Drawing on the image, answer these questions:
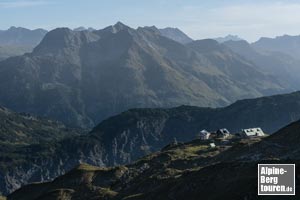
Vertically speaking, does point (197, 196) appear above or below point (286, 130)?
below

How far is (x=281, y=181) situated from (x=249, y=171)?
31280 mm

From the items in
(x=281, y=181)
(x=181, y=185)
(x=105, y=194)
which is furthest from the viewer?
(x=105, y=194)

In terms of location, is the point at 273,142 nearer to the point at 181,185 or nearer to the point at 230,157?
the point at 230,157

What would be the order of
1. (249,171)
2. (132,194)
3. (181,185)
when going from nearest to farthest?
(249,171) < (181,185) < (132,194)

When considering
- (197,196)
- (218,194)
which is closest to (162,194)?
(197,196)

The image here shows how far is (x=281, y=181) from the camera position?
318 feet

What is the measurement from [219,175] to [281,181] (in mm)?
42019

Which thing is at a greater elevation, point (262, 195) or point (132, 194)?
point (262, 195)

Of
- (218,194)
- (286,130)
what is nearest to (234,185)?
(218,194)

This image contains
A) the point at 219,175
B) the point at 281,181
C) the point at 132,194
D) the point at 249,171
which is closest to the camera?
the point at 281,181

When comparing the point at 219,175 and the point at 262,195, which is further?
the point at 219,175

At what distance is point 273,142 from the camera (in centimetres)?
17650

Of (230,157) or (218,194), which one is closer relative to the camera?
(218,194)

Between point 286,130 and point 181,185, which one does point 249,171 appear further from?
point 286,130
